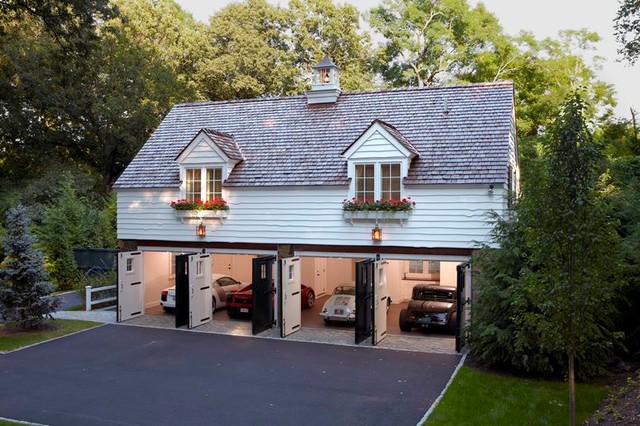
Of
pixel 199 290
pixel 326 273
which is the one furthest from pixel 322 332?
pixel 326 273

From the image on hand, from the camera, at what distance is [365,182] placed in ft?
56.0

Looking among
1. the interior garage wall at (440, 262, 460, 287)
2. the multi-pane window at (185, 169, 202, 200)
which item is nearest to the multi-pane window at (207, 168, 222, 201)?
the multi-pane window at (185, 169, 202, 200)

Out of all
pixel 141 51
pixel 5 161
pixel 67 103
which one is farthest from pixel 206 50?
pixel 5 161

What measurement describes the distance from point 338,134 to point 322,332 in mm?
6354

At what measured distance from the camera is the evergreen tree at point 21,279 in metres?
16.6

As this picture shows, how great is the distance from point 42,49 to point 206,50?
10.7 meters

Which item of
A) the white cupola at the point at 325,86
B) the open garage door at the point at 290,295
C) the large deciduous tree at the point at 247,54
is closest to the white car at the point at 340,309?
the open garage door at the point at 290,295

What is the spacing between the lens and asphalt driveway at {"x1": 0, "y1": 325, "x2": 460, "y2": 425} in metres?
10.2

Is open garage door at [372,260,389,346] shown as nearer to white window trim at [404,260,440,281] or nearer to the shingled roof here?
the shingled roof

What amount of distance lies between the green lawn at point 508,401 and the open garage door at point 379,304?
3.48 meters

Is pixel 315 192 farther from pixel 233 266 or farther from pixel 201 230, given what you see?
pixel 233 266

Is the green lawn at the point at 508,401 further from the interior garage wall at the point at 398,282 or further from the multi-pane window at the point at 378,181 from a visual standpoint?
the interior garage wall at the point at 398,282

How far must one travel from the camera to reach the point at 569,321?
8164 millimetres

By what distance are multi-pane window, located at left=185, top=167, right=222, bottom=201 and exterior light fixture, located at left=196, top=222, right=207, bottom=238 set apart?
0.85 m
